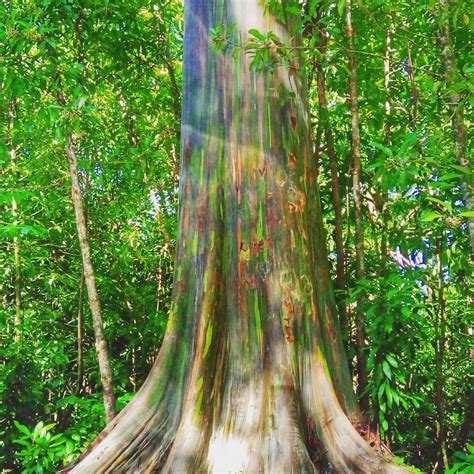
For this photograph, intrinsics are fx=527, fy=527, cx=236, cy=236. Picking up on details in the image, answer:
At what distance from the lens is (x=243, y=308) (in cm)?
265

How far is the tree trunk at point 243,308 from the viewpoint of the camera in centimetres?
250

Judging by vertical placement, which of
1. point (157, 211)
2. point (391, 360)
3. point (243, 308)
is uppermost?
point (157, 211)

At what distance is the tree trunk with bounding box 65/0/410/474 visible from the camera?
8.20ft

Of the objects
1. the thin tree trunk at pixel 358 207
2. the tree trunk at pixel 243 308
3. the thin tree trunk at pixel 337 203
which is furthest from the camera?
the thin tree trunk at pixel 337 203

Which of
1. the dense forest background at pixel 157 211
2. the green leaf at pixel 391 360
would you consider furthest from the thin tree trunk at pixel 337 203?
the green leaf at pixel 391 360

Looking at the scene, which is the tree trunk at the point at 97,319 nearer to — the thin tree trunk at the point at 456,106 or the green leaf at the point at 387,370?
the green leaf at the point at 387,370

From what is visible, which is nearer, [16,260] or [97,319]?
[97,319]

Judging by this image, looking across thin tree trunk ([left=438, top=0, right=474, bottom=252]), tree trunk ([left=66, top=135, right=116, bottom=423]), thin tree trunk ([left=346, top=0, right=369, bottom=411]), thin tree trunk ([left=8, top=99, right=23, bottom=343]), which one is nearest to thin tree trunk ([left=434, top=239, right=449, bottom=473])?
thin tree trunk ([left=346, top=0, right=369, bottom=411])

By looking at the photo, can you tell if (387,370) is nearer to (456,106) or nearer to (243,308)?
(243,308)

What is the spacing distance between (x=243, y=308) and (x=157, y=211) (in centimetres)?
249

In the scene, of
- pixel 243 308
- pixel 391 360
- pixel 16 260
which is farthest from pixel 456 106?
pixel 16 260

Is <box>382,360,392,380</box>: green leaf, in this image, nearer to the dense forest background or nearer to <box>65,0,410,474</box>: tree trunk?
the dense forest background

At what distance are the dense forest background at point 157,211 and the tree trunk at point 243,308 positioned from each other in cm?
37

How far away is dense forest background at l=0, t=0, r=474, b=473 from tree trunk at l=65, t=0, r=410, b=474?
37 cm
